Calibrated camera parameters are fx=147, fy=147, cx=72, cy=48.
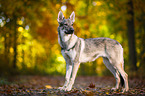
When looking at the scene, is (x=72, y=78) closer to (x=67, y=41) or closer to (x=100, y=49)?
(x=67, y=41)

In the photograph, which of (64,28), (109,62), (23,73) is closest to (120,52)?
(109,62)

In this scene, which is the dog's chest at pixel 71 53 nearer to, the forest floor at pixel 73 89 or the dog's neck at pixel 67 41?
the dog's neck at pixel 67 41

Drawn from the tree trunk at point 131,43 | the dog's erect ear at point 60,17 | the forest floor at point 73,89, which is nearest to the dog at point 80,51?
the dog's erect ear at point 60,17

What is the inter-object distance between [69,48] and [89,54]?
2.72ft

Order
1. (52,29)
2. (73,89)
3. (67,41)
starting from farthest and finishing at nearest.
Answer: (52,29), (73,89), (67,41)

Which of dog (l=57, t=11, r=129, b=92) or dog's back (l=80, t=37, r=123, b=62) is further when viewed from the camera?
dog's back (l=80, t=37, r=123, b=62)

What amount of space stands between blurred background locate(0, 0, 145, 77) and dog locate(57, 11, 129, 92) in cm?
370

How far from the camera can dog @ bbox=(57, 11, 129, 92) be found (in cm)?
496

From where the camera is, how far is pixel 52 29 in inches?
546

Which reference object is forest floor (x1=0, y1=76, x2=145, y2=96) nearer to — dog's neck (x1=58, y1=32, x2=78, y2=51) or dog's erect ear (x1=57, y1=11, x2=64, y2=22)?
dog's neck (x1=58, y1=32, x2=78, y2=51)

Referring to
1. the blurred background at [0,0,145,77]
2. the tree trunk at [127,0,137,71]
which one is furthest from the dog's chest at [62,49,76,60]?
the tree trunk at [127,0,137,71]

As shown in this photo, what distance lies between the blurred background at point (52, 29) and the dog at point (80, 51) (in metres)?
3.70

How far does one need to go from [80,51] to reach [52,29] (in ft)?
29.9

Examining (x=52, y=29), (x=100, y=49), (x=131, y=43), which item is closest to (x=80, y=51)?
(x=100, y=49)
